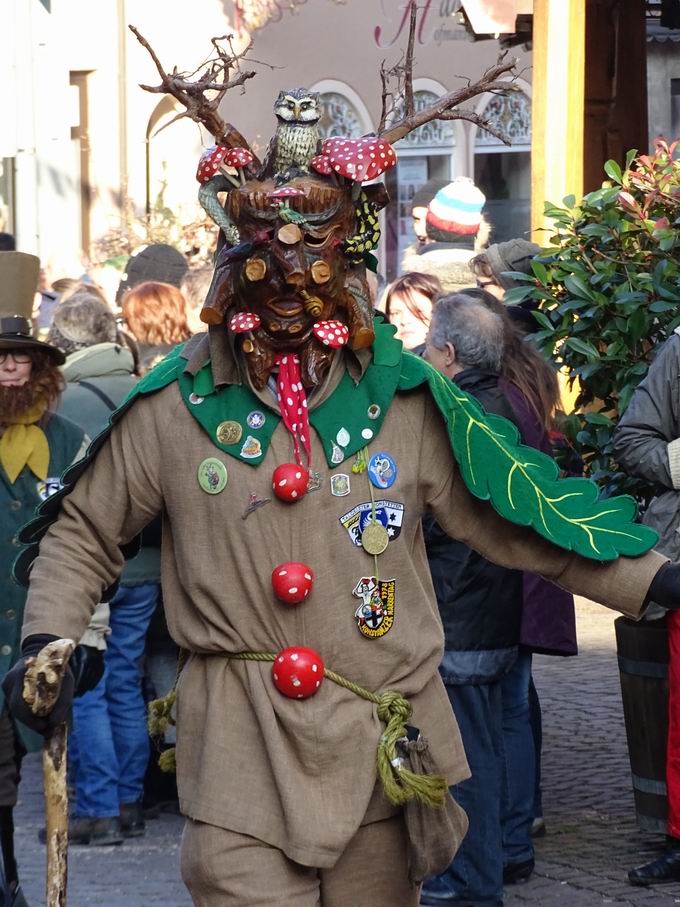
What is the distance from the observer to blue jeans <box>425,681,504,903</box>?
546 centimetres

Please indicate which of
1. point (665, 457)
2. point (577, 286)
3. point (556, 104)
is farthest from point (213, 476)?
point (556, 104)

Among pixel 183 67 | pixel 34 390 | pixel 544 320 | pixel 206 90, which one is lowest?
pixel 34 390

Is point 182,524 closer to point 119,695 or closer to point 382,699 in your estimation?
point 382,699

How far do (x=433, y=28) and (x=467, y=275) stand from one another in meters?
12.0

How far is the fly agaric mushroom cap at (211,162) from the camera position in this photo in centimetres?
385

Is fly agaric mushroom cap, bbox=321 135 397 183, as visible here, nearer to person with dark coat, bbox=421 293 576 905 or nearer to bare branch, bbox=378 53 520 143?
bare branch, bbox=378 53 520 143

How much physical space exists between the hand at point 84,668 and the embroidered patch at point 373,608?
629 mm

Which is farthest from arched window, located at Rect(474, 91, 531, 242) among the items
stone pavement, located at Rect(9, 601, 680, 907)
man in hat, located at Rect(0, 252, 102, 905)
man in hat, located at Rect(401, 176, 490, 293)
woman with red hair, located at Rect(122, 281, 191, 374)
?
man in hat, located at Rect(0, 252, 102, 905)

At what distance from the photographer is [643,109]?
12.7 metres

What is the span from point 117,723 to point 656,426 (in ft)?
8.35

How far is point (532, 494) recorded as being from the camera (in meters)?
3.85

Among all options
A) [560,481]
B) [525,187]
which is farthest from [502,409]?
[525,187]

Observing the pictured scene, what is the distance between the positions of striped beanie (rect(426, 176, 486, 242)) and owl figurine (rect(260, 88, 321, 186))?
451cm

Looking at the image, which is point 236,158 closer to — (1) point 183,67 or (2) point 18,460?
(2) point 18,460
